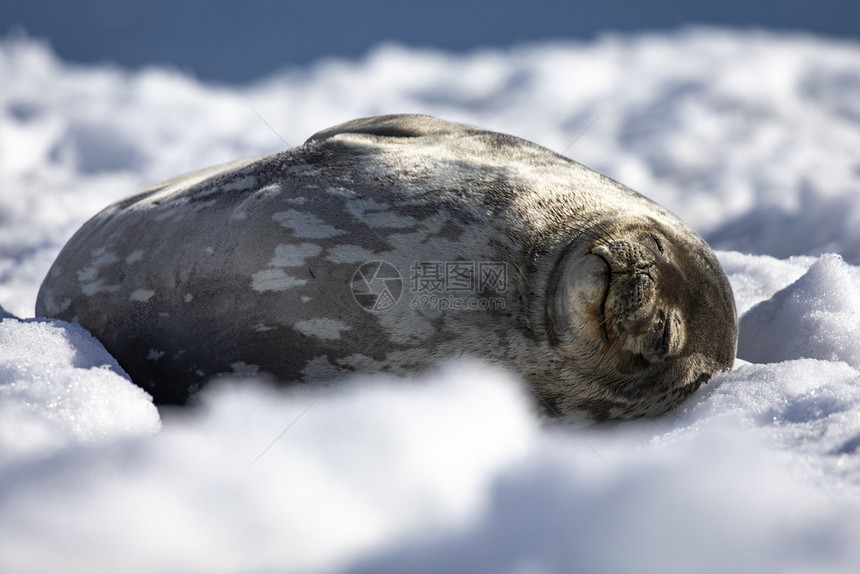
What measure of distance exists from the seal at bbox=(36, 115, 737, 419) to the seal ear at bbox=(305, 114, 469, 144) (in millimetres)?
206

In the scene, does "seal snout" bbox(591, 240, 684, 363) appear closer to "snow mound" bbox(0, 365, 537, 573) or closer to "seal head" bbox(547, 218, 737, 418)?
"seal head" bbox(547, 218, 737, 418)

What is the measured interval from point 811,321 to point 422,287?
1.06m

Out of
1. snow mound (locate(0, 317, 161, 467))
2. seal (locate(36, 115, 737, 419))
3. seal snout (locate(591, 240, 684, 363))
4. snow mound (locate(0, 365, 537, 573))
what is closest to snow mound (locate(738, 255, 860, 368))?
seal (locate(36, 115, 737, 419))

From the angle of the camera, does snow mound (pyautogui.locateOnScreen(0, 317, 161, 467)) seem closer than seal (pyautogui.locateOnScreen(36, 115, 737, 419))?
Yes

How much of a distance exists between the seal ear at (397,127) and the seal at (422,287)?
21 cm

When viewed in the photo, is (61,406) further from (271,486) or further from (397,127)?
(397,127)

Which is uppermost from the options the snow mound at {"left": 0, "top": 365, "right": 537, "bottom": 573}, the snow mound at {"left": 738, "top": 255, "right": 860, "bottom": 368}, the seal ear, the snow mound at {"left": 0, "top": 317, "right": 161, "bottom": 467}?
the seal ear

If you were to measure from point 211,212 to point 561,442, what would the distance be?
0.88 m

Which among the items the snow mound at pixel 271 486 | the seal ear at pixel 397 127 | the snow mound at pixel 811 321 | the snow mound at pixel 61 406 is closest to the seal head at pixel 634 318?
the snow mound at pixel 271 486

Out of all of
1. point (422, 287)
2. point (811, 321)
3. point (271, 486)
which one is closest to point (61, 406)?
point (271, 486)

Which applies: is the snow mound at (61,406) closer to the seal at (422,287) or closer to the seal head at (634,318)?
the seal at (422,287)

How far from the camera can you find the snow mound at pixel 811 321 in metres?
1.79

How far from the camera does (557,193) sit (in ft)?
5.22

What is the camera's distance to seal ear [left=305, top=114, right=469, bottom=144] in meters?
1.85
